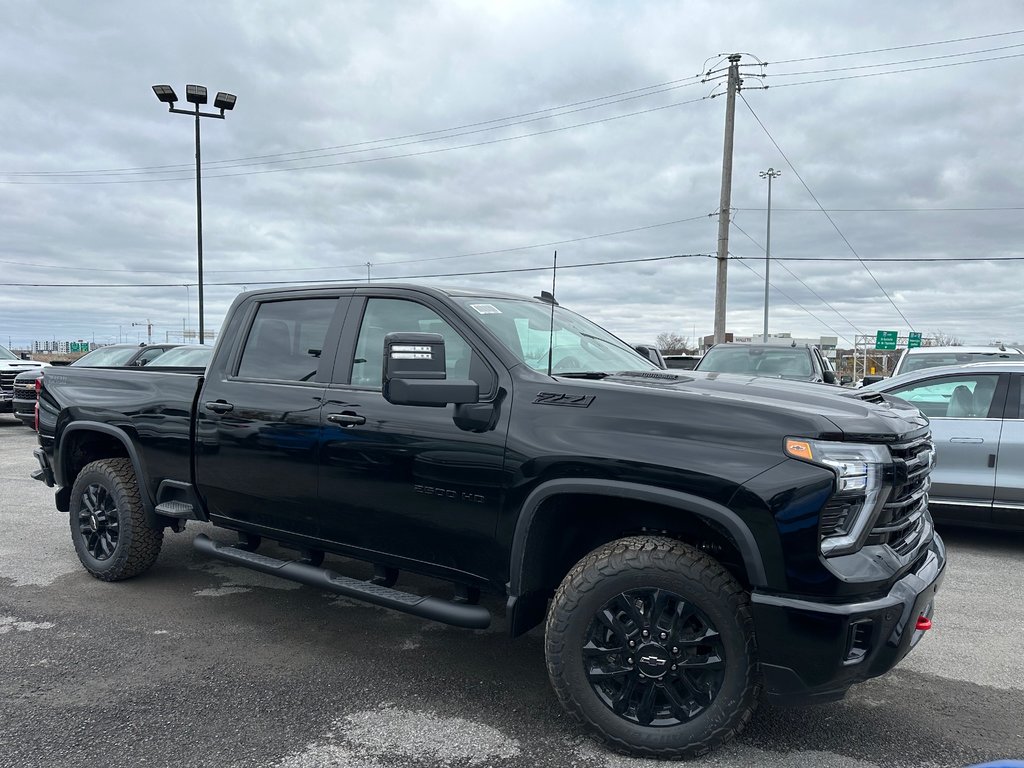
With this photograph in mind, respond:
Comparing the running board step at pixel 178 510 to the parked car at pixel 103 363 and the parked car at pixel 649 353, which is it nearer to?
the parked car at pixel 649 353

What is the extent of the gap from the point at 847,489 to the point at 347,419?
2.27 meters

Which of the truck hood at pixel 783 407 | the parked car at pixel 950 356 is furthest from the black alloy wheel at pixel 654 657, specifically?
the parked car at pixel 950 356

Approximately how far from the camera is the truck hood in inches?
107

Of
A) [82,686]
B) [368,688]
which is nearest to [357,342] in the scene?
[368,688]

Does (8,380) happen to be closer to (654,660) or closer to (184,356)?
(184,356)

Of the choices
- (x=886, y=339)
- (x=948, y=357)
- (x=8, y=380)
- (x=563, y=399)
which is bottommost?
(x=8, y=380)

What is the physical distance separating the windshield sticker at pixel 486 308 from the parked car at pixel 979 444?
3.60 metres

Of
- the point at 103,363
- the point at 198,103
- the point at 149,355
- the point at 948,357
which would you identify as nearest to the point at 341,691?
the point at 948,357

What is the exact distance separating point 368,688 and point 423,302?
6.19 ft

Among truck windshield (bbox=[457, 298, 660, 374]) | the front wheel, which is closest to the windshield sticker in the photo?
truck windshield (bbox=[457, 298, 660, 374])

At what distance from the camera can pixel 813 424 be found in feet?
8.81

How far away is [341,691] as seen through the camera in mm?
3492

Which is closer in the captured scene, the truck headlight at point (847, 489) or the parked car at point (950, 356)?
the truck headlight at point (847, 489)

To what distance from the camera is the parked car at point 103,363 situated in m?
13.4
